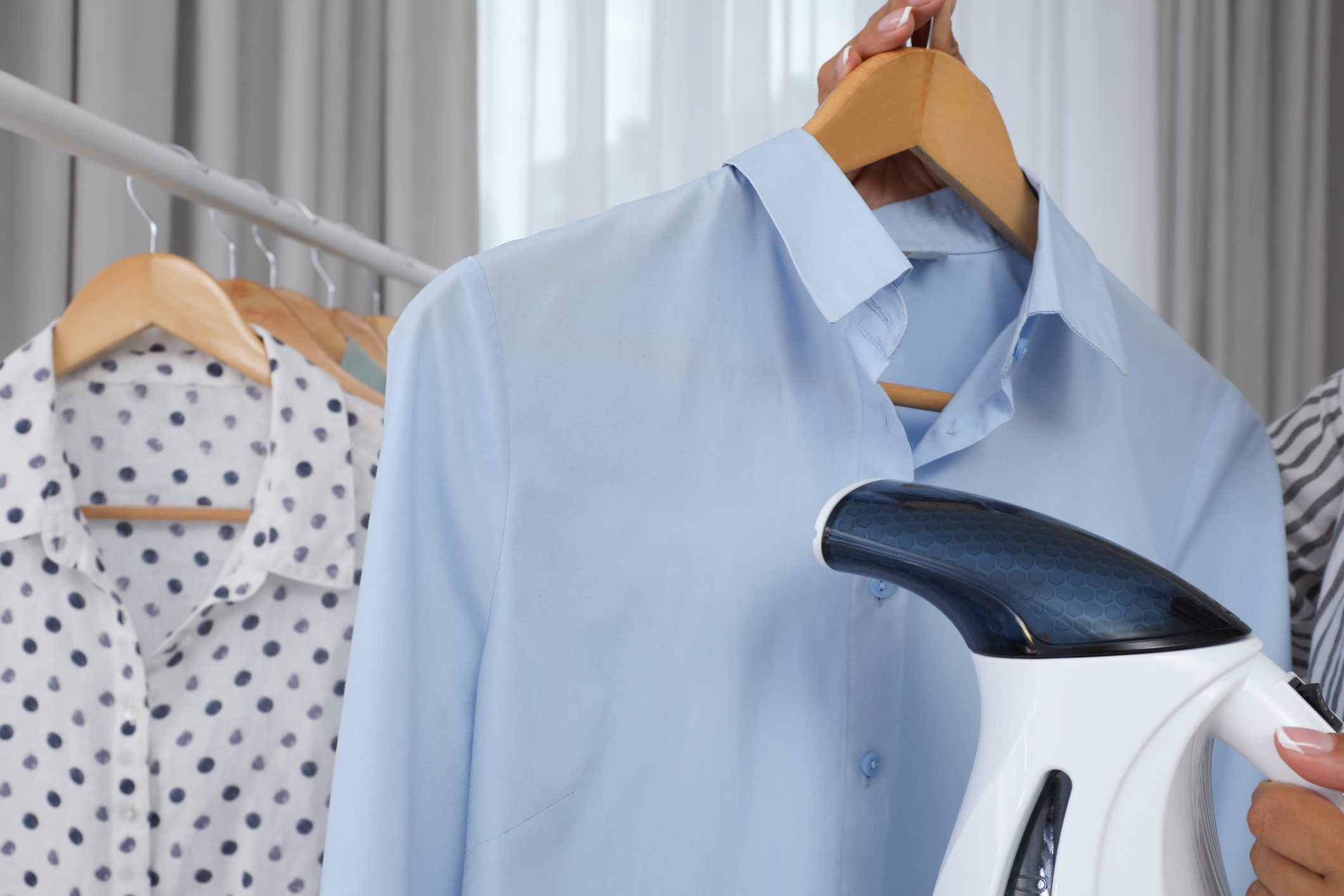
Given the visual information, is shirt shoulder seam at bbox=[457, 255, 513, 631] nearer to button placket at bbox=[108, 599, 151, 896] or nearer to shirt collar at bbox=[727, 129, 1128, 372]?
shirt collar at bbox=[727, 129, 1128, 372]

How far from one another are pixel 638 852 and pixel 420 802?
0.12 m

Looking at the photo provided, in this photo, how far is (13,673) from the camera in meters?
0.70

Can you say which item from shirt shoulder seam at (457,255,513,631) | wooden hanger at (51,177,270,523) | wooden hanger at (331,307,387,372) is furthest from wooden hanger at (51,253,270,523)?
shirt shoulder seam at (457,255,513,631)

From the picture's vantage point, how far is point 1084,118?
1.92 m

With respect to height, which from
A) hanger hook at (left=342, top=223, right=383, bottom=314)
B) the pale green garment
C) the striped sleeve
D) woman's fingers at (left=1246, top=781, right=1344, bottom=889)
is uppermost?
hanger hook at (left=342, top=223, right=383, bottom=314)

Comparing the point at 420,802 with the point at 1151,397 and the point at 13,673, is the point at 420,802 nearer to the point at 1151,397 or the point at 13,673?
the point at 13,673

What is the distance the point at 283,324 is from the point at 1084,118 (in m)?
1.61

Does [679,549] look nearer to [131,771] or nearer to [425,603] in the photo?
[425,603]

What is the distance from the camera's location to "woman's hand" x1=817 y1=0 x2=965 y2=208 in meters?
0.59

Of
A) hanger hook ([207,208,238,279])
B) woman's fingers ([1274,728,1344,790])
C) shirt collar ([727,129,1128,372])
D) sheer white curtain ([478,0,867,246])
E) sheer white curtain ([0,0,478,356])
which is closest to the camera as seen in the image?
woman's fingers ([1274,728,1344,790])

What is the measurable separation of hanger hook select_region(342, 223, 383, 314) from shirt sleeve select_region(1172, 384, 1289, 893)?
0.73 m

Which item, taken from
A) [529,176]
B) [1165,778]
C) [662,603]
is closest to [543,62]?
[529,176]

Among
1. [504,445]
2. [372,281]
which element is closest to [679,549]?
[504,445]

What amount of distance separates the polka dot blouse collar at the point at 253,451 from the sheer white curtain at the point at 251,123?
0.64 m
